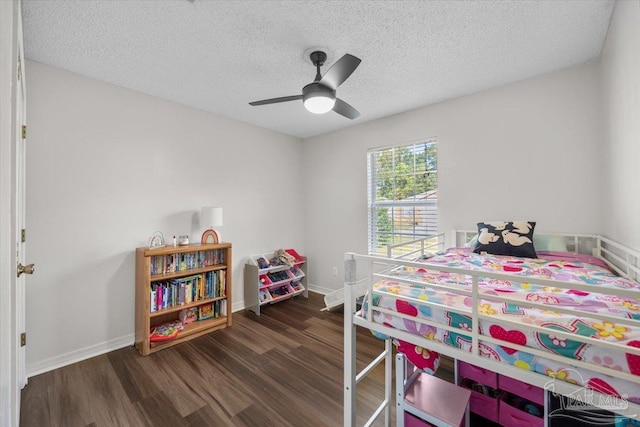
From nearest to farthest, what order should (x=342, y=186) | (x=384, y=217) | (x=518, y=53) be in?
(x=518, y=53) < (x=384, y=217) < (x=342, y=186)

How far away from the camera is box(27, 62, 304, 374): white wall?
6.93ft

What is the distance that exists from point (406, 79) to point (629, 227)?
6.16ft

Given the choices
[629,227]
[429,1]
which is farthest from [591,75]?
[429,1]

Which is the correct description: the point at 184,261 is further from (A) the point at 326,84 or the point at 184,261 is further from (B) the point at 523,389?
(B) the point at 523,389

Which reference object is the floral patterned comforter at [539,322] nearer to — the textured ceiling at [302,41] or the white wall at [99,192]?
the textured ceiling at [302,41]

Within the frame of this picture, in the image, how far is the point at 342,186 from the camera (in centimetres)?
384

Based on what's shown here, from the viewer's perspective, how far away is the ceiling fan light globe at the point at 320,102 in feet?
5.96

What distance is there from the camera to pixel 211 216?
2873 mm

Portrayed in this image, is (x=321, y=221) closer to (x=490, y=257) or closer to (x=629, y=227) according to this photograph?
(x=490, y=257)

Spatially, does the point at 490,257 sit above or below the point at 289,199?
below

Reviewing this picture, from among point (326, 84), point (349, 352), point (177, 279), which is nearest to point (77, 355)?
point (177, 279)

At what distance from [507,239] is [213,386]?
255 cm

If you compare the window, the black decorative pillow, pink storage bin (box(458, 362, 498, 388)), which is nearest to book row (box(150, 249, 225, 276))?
the window

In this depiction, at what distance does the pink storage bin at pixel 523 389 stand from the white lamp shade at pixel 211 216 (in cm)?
272
